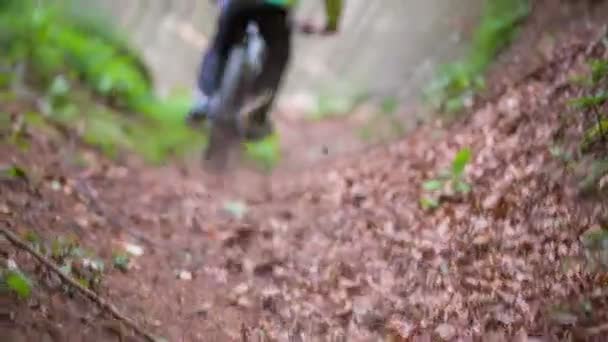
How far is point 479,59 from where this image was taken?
753 cm

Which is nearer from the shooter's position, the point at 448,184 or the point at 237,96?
the point at 448,184

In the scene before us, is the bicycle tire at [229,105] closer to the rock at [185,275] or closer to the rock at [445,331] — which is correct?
the rock at [185,275]

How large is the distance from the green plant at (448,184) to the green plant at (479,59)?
5.46 ft

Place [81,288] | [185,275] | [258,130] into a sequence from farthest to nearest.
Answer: [258,130], [185,275], [81,288]

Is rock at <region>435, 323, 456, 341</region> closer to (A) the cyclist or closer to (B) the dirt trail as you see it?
(B) the dirt trail

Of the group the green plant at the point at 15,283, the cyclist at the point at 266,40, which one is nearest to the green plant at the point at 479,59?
the cyclist at the point at 266,40

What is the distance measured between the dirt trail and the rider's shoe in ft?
2.51

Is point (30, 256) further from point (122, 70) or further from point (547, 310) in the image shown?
point (122, 70)

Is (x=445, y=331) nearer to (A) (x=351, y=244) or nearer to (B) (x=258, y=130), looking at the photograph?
(A) (x=351, y=244)

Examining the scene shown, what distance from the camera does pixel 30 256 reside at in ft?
11.1

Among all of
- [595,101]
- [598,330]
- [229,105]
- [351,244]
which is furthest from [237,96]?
[598,330]

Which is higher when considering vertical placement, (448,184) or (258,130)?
(258,130)

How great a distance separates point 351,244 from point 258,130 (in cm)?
246

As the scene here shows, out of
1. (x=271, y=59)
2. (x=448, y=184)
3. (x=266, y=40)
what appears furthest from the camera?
(x=271, y=59)
